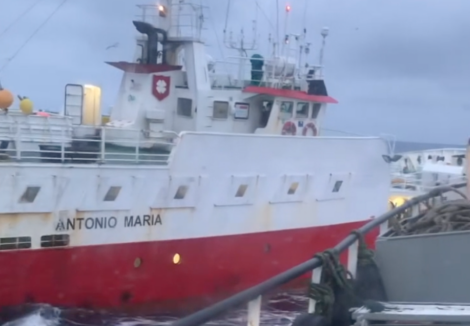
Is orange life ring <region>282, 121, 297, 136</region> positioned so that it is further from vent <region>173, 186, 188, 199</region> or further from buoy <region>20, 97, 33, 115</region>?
buoy <region>20, 97, 33, 115</region>

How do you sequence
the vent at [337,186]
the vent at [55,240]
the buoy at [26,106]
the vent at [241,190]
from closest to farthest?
the vent at [55,240] < the buoy at [26,106] < the vent at [241,190] < the vent at [337,186]

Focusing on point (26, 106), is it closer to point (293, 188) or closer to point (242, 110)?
point (242, 110)

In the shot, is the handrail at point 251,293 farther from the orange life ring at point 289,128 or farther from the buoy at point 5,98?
the orange life ring at point 289,128

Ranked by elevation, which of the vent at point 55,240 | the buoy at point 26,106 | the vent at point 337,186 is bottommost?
the vent at point 55,240

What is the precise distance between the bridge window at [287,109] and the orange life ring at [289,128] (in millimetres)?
155

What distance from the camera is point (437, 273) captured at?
18.1 feet

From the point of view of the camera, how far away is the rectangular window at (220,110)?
48.7ft

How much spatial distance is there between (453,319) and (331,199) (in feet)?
34.5

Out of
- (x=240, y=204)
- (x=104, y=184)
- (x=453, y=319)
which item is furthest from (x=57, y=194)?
(x=453, y=319)

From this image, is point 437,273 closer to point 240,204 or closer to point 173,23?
point 240,204

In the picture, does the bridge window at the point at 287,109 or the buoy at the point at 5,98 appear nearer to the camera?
the buoy at the point at 5,98

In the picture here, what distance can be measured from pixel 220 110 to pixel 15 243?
18.6ft

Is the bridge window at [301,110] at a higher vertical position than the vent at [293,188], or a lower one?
higher

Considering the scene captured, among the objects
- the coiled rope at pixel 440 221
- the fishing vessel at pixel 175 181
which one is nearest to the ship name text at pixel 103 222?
the fishing vessel at pixel 175 181
